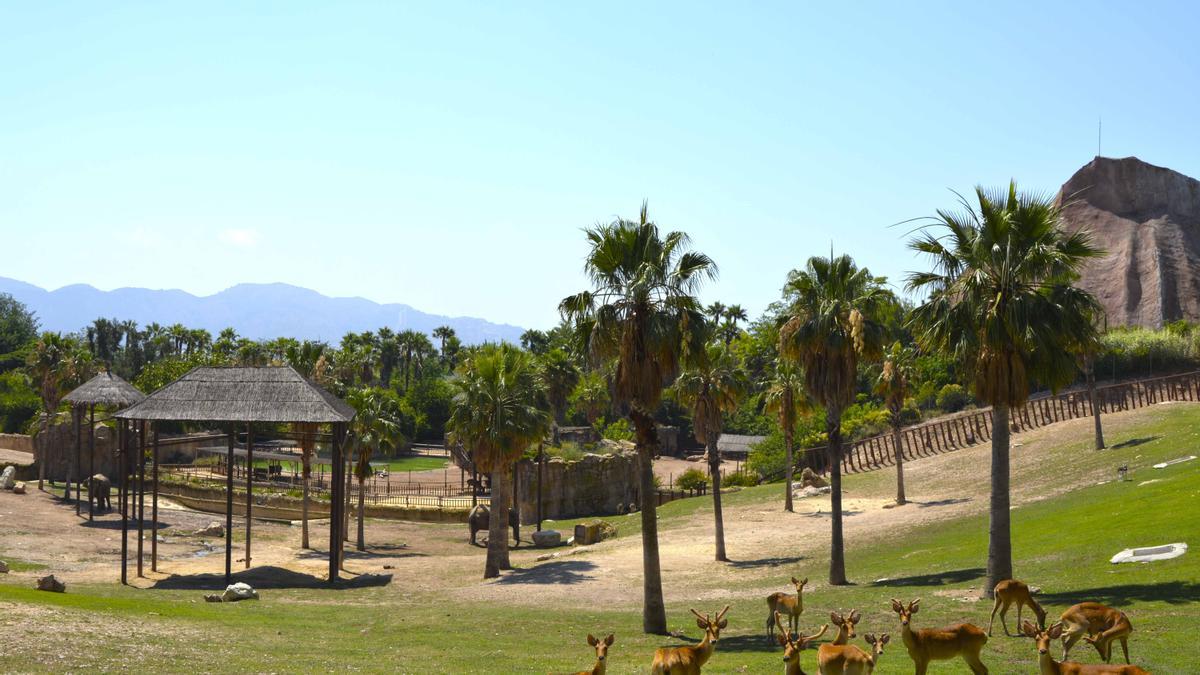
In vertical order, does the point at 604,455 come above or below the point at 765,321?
below

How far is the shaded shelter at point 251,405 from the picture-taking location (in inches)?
1410

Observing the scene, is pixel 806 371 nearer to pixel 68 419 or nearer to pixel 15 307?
pixel 68 419

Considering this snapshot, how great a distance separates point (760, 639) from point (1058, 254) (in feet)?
33.1

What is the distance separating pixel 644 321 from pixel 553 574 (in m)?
16.3

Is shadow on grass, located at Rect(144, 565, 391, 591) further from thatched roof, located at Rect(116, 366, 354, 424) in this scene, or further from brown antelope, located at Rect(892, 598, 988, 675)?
brown antelope, located at Rect(892, 598, 988, 675)

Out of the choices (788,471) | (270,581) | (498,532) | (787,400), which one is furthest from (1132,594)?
(787,400)

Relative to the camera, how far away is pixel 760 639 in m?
20.0

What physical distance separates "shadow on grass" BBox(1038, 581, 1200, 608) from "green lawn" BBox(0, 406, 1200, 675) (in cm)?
6

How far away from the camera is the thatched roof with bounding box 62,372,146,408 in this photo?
185 ft

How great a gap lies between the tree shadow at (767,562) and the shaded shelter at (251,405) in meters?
14.1

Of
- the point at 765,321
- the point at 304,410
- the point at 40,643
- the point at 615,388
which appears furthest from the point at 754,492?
the point at 765,321

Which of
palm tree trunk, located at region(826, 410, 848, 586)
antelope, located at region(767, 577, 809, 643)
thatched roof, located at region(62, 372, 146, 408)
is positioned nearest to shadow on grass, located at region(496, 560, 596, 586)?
palm tree trunk, located at region(826, 410, 848, 586)

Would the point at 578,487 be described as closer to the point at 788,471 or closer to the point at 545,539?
the point at 545,539

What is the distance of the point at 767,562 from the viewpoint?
3528cm
